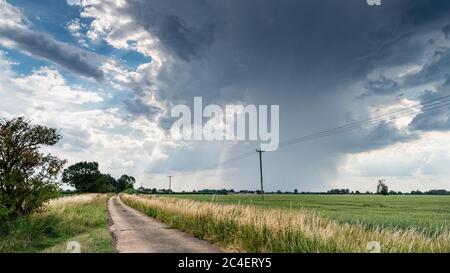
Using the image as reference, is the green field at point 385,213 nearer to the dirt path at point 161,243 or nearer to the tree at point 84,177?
the dirt path at point 161,243

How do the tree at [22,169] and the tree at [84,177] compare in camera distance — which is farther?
the tree at [84,177]

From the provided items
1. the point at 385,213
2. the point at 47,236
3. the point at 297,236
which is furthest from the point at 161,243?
the point at 385,213

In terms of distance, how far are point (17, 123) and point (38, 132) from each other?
40.0 inches

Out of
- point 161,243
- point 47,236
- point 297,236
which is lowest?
point 47,236

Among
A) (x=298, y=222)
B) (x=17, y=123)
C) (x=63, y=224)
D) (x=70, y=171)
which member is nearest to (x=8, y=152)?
(x=17, y=123)

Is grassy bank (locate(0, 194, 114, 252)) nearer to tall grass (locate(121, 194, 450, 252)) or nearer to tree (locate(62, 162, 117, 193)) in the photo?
tall grass (locate(121, 194, 450, 252))

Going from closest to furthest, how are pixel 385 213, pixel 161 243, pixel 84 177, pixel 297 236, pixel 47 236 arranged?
1. pixel 297 236
2. pixel 161 243
3. pixel 47 236
4. pixel 385 213
5. pixel 84 177

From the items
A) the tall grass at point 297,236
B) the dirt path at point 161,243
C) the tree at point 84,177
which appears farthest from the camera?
the tree at point 84,177

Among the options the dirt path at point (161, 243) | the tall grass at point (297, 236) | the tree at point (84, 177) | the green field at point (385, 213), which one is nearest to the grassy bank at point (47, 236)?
the dirt path at point (161, 243)

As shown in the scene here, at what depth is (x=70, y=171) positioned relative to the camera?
150250 millimetres

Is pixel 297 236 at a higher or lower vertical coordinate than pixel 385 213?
higher

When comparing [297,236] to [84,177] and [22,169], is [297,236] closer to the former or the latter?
[22,169]

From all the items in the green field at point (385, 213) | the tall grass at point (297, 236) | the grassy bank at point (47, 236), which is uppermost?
the tall grass at point (297, 236)

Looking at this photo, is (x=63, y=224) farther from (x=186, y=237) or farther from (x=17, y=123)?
(x=186, y=237)
